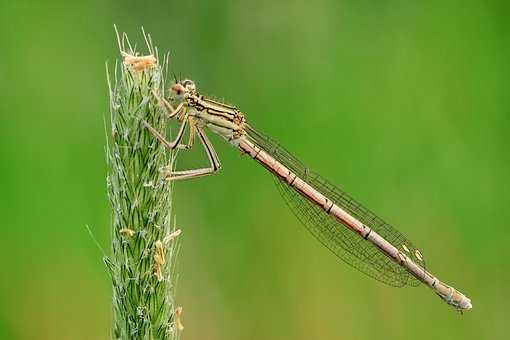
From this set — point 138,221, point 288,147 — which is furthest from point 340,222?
point 138,221

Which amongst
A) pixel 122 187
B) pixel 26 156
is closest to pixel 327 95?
pixel 26 156

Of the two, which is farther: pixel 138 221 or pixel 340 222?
pixel 340 222

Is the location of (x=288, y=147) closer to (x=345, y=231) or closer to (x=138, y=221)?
(x=345, y=231)

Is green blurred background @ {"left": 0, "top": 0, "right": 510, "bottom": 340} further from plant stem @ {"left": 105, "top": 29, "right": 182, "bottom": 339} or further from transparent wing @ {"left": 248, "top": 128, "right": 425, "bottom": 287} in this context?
plant stem @ {"left": 105, "top": 29, "right": 182, "bottom": 339}

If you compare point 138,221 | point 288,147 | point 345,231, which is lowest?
point 138,221

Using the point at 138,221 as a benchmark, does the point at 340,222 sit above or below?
above

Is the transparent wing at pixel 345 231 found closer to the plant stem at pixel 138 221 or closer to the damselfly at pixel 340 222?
the damselfly at pixel 340 222
